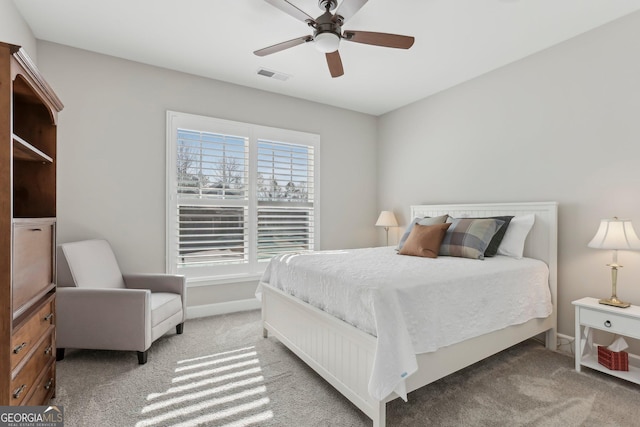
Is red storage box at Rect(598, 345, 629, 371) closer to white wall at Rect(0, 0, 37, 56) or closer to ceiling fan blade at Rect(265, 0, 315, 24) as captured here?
ceiling fan blade at Rect(265, 0, 315, 24)

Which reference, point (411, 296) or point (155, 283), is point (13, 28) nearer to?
point (155, 283)

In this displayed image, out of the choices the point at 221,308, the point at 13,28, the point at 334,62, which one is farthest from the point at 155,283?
the point at 334,62

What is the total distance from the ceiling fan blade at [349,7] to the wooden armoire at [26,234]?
1654 mm

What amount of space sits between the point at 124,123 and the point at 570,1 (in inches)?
160

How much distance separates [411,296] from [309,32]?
239cm

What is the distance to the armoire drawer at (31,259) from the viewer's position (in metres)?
1.41

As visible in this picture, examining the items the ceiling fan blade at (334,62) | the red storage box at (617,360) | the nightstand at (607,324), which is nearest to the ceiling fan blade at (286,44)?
the ceiling fan blade at (334,62)

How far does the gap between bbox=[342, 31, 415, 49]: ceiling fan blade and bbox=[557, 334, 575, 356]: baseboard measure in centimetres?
286

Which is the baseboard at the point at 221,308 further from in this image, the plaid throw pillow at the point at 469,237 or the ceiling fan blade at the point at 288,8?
the ceiling fan blade at the point at 288,8

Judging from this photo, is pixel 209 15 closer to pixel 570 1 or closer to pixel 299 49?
pixel 299 49

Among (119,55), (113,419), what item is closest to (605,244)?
(113,419)

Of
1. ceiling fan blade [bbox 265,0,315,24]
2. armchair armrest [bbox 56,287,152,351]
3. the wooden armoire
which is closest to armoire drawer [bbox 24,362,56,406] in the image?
the wooden armoire

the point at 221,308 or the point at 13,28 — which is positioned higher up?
the point at 13,28

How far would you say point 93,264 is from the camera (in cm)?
271
